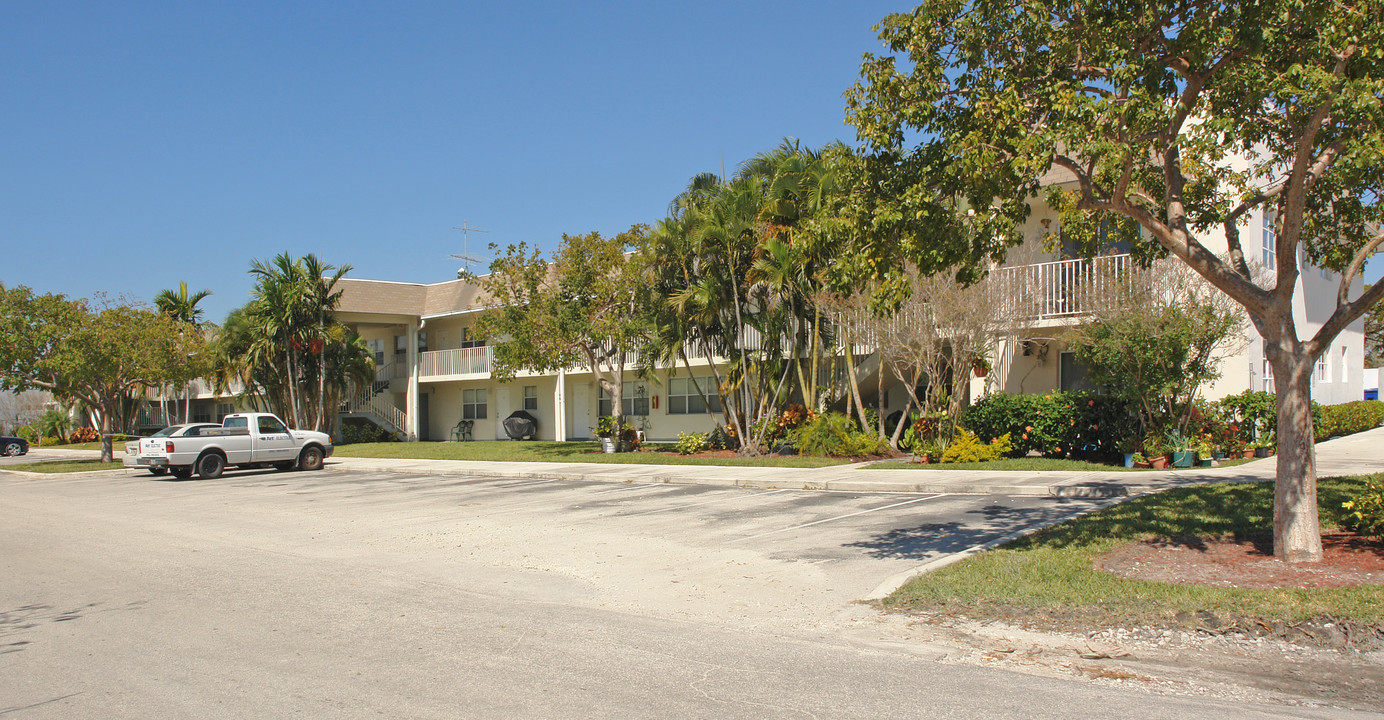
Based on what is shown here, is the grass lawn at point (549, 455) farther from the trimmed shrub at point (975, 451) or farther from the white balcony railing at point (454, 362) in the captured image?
the white balcony railing at point (454, 362)

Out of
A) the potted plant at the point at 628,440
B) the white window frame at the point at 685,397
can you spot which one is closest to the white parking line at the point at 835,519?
the potted plant at the point at 628,440

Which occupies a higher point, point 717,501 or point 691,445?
point 691,445

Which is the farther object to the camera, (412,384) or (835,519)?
(412,384)

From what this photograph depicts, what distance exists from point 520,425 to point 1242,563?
30.7 meters

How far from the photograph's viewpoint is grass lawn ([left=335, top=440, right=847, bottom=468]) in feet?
69.4

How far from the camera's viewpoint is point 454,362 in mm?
37781

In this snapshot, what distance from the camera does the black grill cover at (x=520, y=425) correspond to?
36.7 metres

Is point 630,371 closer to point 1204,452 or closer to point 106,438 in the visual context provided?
point 106,438

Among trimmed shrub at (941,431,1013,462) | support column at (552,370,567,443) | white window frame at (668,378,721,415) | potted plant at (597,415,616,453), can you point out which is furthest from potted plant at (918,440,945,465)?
support column at (552,370,567,443)

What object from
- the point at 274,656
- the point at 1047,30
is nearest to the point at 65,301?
the point at 274,656

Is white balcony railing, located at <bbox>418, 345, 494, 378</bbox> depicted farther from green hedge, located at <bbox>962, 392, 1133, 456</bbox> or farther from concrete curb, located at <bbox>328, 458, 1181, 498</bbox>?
green hedge, located at <bbox>962, 392, 1133, 456</bbox>

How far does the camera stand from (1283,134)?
918 cm

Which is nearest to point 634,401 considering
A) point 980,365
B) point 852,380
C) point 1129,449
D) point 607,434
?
point 607,434

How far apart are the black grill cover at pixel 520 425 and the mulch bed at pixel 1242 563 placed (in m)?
29.5
